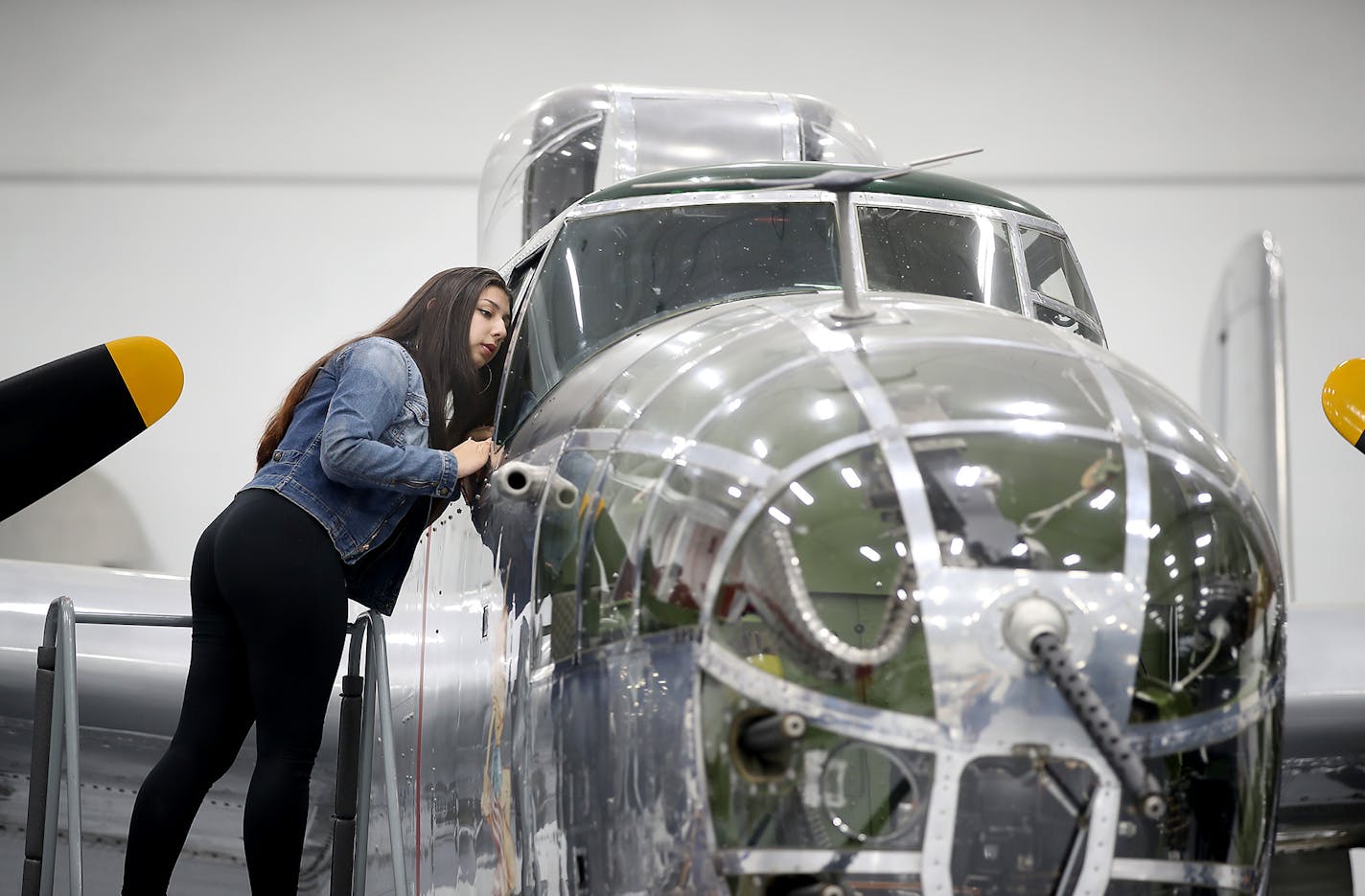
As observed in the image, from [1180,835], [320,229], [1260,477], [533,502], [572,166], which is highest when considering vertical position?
[320,229]

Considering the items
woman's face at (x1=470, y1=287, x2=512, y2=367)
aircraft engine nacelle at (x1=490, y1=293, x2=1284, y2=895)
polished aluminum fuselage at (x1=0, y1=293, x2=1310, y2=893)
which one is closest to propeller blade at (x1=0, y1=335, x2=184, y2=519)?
woman's face at (x1=470, y1=287, x2=512, y2=367)

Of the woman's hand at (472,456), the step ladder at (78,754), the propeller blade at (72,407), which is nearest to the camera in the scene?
the woman's hand at (472,456)

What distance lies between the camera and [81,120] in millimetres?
9055

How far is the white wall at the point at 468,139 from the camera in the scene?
8.82m

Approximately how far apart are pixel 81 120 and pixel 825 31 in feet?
16.7

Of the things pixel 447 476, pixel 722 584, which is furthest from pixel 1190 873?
pixel 447 476

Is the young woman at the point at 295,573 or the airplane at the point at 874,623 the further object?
the young woman at the point at 295,573

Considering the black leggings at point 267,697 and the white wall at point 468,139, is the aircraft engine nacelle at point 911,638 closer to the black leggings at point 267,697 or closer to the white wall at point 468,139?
the black leggings at point 267,697

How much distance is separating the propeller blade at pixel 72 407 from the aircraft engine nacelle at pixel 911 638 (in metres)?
2.03

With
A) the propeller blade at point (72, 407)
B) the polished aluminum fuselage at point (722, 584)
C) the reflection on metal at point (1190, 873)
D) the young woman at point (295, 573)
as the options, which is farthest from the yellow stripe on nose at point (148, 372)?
the reflection on metal at point (1190, 873)

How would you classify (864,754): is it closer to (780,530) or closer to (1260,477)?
(780,530)

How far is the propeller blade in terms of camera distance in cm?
362

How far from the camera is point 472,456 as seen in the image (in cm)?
288

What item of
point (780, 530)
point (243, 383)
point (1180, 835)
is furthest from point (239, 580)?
point (243, 383)
